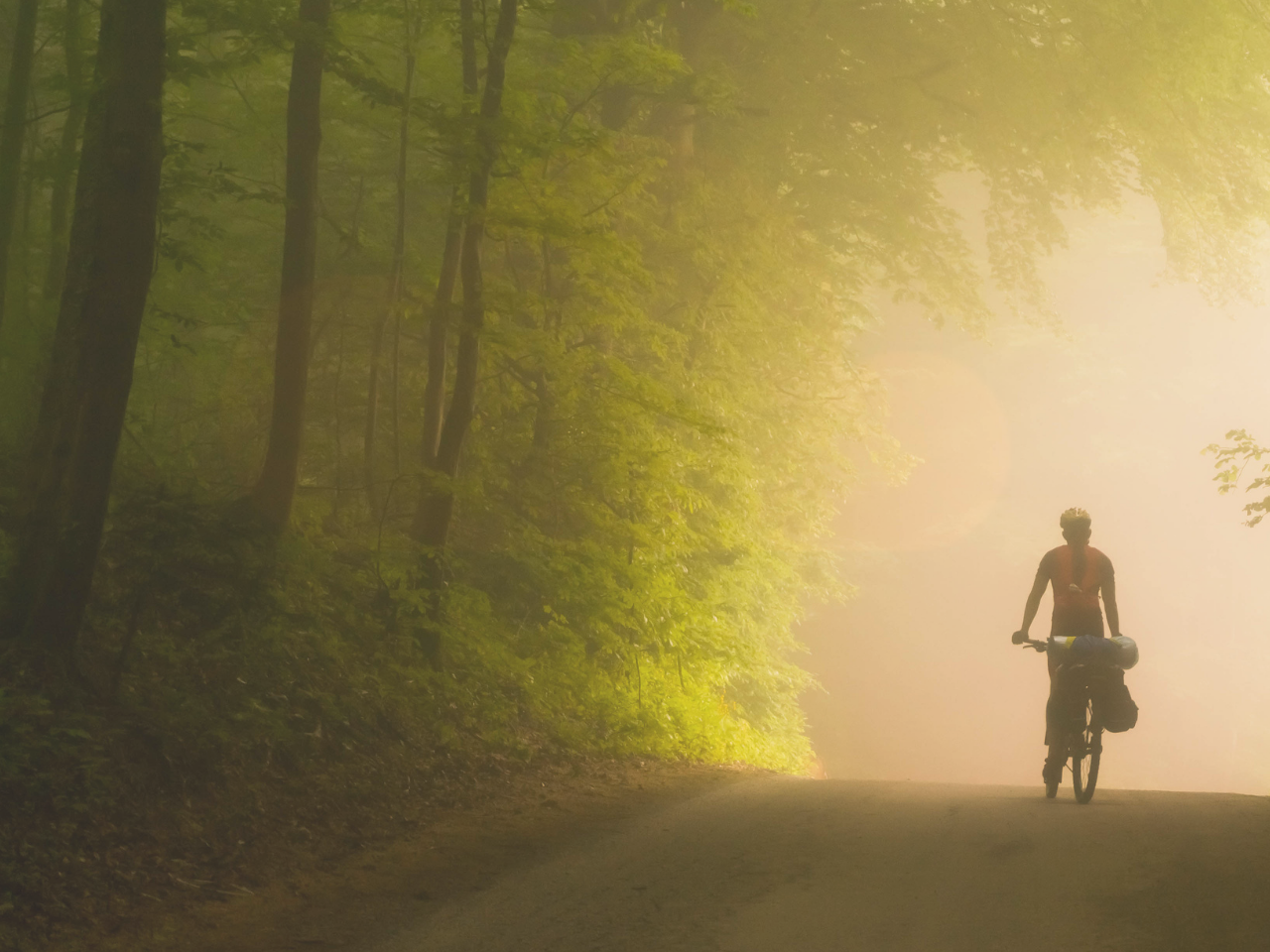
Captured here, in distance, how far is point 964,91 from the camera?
20859mm

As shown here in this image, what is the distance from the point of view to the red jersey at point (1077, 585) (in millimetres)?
8266

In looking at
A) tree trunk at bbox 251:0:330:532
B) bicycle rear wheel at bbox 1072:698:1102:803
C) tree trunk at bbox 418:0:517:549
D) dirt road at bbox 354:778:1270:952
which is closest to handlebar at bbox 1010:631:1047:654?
bicycle rear wheel at bbox 1072:698:1102:803

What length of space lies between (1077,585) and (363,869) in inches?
210

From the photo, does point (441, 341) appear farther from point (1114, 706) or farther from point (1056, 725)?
point (1114, 706)

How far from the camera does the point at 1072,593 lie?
8.29 meters

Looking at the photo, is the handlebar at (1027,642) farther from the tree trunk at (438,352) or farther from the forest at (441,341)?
the tree trunk at (438,352)

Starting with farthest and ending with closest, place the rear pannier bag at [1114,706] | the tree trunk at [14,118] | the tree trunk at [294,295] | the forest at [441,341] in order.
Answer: the tree trunk at [14,118] < the tree trunk at [294,295] < the rear pannier bag at [1114,706] < the forest at [441,341]

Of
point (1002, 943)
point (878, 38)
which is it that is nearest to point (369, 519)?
point (1002, 943)

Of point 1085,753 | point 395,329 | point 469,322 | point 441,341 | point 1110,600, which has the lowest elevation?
point 1085,753

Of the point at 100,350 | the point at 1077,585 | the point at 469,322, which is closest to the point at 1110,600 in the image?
the point at 1077,585

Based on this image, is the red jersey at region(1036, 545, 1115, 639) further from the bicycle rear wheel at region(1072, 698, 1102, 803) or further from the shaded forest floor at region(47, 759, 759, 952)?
the shaded forest floor at region(47, 759, 759, 952)

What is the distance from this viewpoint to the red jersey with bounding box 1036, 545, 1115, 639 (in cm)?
827

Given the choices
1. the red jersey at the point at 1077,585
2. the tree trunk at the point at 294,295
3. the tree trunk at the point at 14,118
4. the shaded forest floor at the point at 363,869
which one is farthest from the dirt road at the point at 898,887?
the tree trunk at the point at 14,118

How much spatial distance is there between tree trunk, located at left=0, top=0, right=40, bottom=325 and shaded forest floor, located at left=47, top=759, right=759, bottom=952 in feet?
22.3
